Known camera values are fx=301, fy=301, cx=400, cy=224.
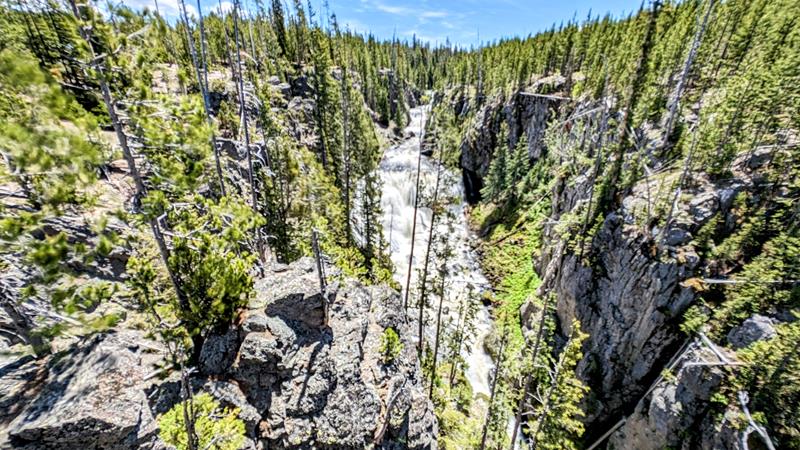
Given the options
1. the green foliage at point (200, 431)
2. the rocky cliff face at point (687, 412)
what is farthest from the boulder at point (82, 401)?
the rocky cliff face at point (687, 412)

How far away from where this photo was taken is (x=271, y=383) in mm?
12430

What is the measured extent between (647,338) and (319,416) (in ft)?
68.0

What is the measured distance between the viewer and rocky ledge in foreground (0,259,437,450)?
762 cm

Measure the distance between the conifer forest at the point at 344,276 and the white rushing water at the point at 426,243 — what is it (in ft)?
2.08

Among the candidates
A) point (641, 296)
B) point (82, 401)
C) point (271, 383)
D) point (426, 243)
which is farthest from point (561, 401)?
point (426, 243)

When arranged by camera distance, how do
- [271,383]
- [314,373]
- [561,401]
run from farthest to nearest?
[561,401], [314,373], [271,383]

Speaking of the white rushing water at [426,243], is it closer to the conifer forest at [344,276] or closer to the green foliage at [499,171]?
the conifer forest at [344,276]

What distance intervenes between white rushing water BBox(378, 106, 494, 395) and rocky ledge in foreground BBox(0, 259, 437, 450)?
11.3 meters

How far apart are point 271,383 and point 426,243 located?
32.4 metres

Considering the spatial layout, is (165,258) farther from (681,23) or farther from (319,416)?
(681,23)

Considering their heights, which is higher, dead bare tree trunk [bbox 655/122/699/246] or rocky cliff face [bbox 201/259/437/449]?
dead bare tree trunk [bbox 655/122/699/246]

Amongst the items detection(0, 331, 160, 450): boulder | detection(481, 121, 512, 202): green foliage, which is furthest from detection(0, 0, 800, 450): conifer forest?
detection(481, 121, 512, 202): green foliage

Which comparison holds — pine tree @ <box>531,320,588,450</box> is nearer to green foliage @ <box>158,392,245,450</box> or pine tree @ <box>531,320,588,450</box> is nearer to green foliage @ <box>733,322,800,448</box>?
green foliage @ <box>733,322,800,448</box>

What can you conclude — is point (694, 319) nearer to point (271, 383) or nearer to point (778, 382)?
point (778, 382)
